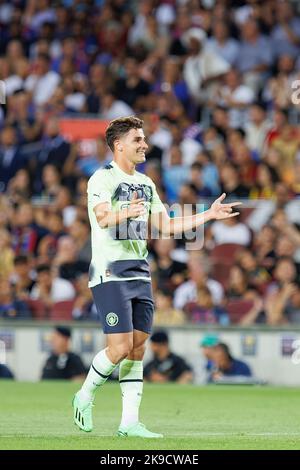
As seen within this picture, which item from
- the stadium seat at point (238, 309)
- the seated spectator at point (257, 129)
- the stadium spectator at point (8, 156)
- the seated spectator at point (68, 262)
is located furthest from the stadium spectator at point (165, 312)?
the stadium spectator at point (8, 156)

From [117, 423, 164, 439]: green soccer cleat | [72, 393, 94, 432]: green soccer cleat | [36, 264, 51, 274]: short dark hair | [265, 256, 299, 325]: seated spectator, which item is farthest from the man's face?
[36, 264, 51, 274]: short dark hair

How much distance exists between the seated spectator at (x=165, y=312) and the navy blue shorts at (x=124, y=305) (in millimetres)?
7000

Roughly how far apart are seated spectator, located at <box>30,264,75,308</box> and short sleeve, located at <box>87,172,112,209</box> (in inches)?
313

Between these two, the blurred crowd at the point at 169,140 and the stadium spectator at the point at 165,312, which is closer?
the stadium spectator at the point at 165,312

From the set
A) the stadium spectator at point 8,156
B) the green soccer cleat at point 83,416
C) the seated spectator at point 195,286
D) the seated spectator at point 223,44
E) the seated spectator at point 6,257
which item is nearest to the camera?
the green soccer cleat at point 83,416

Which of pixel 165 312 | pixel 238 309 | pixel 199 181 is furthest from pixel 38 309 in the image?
pixel 199 181

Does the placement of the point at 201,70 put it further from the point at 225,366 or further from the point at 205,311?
the point at 225,366

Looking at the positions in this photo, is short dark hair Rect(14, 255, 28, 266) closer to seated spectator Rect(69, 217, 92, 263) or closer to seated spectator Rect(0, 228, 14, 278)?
seated spectator Rect(0, 228, 14, 278)

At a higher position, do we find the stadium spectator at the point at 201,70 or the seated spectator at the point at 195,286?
the stadium spectator at the point at 201,70

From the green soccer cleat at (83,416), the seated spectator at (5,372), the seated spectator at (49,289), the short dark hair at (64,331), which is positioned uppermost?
the seated spectator at (49,289)

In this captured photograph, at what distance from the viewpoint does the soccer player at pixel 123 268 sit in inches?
381

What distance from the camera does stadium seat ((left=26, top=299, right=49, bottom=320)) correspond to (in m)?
17.3

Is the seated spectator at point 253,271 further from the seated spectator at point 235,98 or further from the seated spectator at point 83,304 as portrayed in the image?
the seated spectator at point 235,98

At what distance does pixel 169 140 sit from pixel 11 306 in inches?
166
